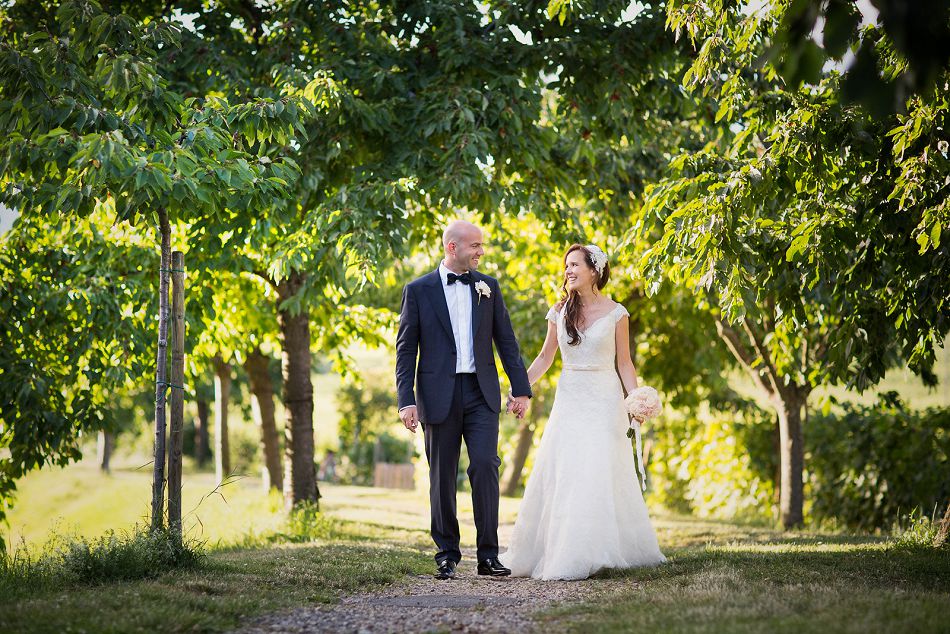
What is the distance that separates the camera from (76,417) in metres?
10.1

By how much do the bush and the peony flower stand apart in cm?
304

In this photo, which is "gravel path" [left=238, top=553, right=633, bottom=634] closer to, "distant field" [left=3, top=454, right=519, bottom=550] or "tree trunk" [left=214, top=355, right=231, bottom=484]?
"distant field" [left=3, top=454, right=519, bottom=550]

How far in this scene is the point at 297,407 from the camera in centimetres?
1137

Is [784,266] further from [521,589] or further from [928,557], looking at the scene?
[521,589]

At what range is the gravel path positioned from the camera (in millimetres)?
4367

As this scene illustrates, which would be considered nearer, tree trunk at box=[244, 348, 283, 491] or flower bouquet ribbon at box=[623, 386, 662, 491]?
flower bouquet ribbon at box=[623, 386, 662, 491]

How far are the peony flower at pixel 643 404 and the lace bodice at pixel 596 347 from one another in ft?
0.91

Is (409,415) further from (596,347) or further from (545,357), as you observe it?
(596,347)

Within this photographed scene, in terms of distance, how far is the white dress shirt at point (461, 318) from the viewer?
6.12 m

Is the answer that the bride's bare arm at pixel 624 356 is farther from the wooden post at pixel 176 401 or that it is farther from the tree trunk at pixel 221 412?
the tree trunk at pixel 221 412

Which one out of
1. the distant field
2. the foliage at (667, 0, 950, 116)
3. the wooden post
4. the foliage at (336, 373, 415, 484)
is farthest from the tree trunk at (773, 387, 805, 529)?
the foliage at (336, 373, 415, 484)

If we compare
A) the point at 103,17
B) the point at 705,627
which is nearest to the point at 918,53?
the point at 705,627

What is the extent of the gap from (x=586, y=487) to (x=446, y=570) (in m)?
1.09

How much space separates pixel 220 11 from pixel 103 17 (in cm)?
389
